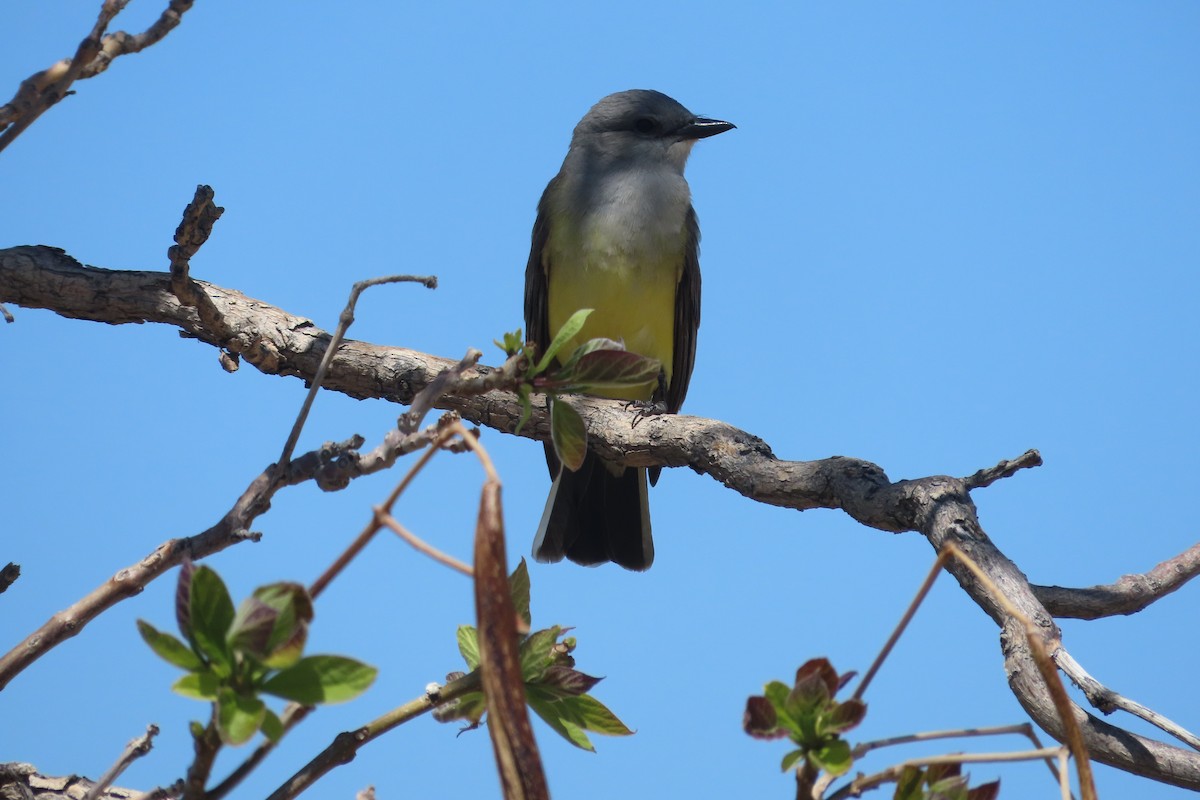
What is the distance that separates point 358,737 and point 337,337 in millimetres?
463

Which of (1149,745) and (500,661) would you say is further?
(1149,745)

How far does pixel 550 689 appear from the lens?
4.75 feet

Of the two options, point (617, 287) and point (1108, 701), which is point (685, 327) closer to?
point (617, 287)

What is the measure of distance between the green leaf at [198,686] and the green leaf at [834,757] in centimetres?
52

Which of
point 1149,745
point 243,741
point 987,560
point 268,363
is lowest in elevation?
point 243,741

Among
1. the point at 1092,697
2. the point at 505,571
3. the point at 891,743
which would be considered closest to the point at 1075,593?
the point at 1092,697

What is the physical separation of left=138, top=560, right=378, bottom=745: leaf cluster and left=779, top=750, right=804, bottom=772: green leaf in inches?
15.5

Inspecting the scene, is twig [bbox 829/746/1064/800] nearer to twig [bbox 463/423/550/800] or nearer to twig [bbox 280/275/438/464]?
twig [bbox 463/423/550/800]

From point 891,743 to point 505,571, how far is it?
403 millimetres

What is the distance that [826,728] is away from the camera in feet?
3.46

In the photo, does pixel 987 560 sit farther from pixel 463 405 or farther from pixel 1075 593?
pixel 463 405

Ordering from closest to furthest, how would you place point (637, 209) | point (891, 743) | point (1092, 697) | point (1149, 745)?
1. point (891, 743)
2. point (1149, 745)
3. point (1092, 697)
4. point (637, 209)

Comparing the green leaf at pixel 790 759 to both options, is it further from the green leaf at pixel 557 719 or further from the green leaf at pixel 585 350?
the green leaf at pixel 585 350

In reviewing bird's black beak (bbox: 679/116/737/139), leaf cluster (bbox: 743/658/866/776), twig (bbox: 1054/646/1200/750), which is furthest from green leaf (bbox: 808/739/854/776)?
bird's black beak (bbox: 679/116/737/139)
